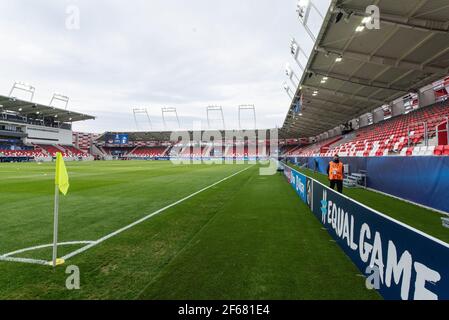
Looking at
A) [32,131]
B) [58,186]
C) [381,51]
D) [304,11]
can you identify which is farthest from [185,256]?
[32,131]

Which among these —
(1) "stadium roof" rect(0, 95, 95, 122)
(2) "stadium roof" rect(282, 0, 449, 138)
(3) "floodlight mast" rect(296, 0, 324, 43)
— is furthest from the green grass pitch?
(1) "stadium roof" rect(0, 95, 95, 122)

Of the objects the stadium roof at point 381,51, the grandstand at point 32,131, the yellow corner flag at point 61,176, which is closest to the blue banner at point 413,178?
the stadium roof at point 381,51

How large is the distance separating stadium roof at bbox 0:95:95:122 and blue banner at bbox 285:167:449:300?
226 feet

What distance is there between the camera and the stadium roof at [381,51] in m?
11.6

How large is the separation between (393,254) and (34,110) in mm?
82083

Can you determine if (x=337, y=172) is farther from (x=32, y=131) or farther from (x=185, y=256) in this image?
(x=32, y=131)

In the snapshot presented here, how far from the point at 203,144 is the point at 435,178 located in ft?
Answer: 247

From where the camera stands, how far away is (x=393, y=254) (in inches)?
123

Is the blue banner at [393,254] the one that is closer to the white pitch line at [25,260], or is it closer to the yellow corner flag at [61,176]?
the yellow corner flag at [61,176]

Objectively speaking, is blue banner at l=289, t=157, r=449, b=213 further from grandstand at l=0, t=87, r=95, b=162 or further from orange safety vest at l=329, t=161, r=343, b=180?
grandstand at l=0, t=87, r=95, b=162

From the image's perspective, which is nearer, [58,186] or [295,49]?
[58,186]

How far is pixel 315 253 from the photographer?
514cm
